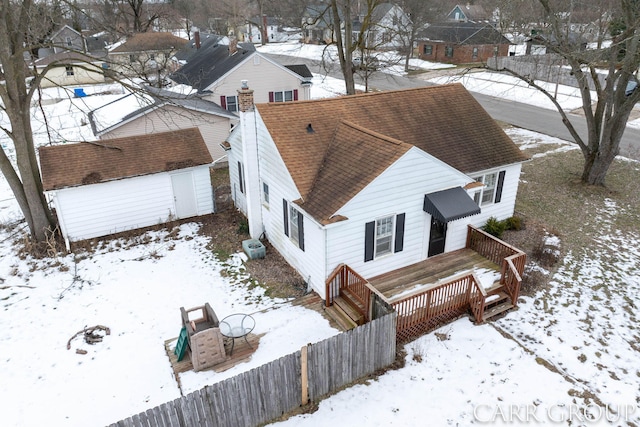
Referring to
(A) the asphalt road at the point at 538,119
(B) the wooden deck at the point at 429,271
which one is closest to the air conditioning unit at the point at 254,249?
(B) the wooden deck at the point at 429,271

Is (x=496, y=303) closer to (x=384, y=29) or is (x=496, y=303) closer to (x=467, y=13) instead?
(x=384, y=29)

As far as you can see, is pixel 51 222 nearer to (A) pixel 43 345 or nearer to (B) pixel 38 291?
(B) pixel 38 291

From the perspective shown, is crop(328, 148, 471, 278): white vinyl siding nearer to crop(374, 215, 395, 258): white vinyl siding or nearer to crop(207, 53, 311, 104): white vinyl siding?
crop(374, 215, 395, 258): white vinyl siding

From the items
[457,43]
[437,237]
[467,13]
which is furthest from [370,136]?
[467,13]

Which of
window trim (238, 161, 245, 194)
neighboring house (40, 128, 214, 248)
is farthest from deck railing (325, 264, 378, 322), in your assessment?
neighboring house (40, 128, 214, 248)

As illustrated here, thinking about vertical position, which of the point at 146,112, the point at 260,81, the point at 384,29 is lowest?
the point at 146,112

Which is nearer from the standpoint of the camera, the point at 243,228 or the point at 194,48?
the point at 243,228

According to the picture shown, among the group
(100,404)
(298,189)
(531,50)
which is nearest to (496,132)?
(298,189)

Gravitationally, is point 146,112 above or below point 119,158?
above
